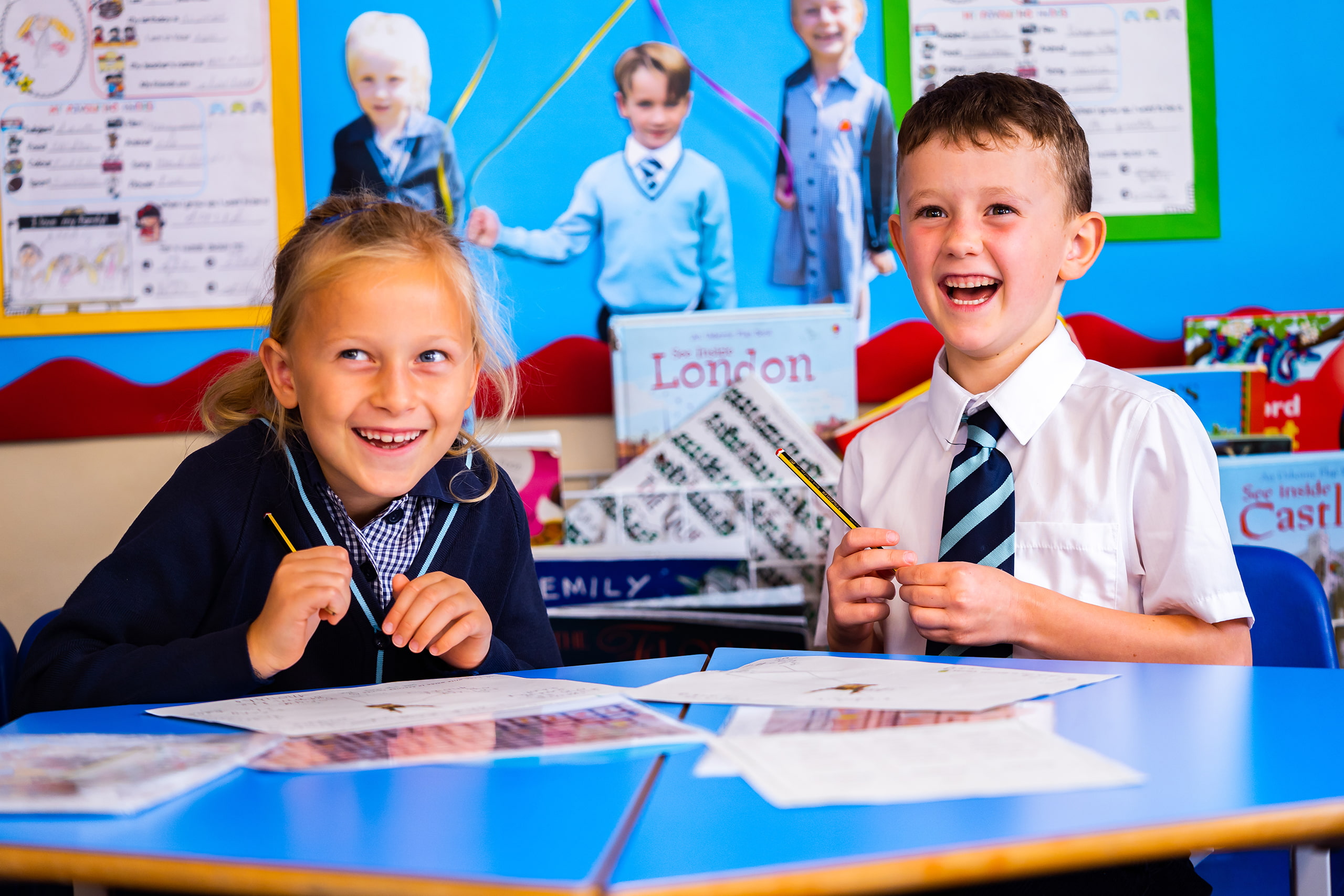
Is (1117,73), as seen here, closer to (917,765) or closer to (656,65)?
(656,65)

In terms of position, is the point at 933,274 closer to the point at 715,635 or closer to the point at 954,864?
the point at 715,635

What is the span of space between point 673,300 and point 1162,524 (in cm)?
87

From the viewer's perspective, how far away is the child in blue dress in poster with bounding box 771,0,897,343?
164 centimetres

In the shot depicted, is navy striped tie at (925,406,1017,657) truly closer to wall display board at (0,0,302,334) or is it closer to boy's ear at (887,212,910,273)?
boy's ear at (887,212,910,273)

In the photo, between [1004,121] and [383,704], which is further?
[1004,121]

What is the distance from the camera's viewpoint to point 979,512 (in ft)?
3.33

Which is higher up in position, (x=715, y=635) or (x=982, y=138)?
(x=982, y=138)

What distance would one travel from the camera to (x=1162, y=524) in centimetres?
98

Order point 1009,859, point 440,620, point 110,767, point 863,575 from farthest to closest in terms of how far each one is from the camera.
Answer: point 863,575 < point 440,620 < point 110,767 < point 1009,859

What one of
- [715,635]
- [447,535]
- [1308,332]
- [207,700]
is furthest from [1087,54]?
[207,700]

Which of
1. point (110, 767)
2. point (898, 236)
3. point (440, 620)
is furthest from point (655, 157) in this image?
point (110, 767)

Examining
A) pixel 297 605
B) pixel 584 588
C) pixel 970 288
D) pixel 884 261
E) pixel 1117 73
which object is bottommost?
pixel 584 588

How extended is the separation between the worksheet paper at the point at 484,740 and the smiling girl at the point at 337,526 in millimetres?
191

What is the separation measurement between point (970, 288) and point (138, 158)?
128 cm
